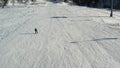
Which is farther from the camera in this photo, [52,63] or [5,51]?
[5,51]

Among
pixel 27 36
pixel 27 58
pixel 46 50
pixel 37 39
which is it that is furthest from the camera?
pixel 27 36

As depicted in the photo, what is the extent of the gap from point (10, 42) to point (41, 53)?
3733mm

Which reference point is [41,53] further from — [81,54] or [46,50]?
[81,54]

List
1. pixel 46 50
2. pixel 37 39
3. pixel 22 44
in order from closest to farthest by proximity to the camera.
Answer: pixel 46 50
pixel 22 44
pixel 37 39

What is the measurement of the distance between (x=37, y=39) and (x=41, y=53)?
358cm

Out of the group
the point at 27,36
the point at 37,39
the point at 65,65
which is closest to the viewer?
the point at 65,65

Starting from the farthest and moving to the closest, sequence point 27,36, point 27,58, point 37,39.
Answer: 1. point 27,36
2. point 37,39
3. point 27,58

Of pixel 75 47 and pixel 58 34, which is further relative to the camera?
pixel 58 34

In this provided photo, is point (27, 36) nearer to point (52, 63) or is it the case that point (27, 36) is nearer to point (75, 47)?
point (75, 47)

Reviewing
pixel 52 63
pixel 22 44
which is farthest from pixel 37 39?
pixel 52 63

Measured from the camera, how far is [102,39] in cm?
1474

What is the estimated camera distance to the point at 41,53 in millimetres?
11836

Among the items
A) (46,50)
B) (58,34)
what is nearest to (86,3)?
(58,34)

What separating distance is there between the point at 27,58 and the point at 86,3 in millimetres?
62076
